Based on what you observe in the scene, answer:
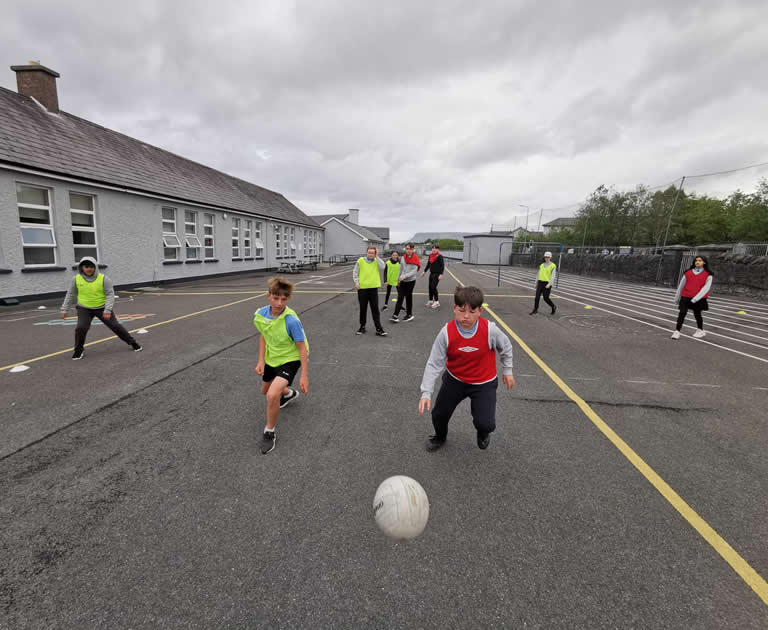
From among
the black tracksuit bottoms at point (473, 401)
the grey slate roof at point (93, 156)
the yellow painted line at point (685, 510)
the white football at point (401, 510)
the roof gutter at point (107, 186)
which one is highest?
the grey slate roof at point (93, 156)

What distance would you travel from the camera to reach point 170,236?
62.4ft

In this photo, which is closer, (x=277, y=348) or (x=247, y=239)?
(x=277, y=348)

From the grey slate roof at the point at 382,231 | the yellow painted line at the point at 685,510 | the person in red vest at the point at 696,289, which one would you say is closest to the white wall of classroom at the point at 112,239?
the yellow painted line at the point at 685,510

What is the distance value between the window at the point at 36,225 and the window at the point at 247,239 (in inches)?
550

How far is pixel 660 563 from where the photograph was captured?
2320 millimetres

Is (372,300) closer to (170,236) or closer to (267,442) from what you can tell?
(267,442)

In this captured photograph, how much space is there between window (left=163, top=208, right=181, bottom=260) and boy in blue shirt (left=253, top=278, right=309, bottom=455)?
1817 centimetres

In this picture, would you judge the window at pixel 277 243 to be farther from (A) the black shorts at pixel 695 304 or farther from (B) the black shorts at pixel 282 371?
(B) the black shorts at pixel 282 371

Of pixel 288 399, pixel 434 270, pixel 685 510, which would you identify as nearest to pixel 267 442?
pixel 288 399

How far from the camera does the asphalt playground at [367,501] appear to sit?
2041 millimetres

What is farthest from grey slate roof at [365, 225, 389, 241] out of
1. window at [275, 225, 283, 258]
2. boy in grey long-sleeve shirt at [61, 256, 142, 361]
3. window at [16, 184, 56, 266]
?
boy in grey long-sleeve shirt at [61, 256, 142, 361]

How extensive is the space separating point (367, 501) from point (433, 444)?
100 centimetres

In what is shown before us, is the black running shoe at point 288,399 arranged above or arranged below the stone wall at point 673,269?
below

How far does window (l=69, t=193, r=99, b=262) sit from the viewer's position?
14203 mm
